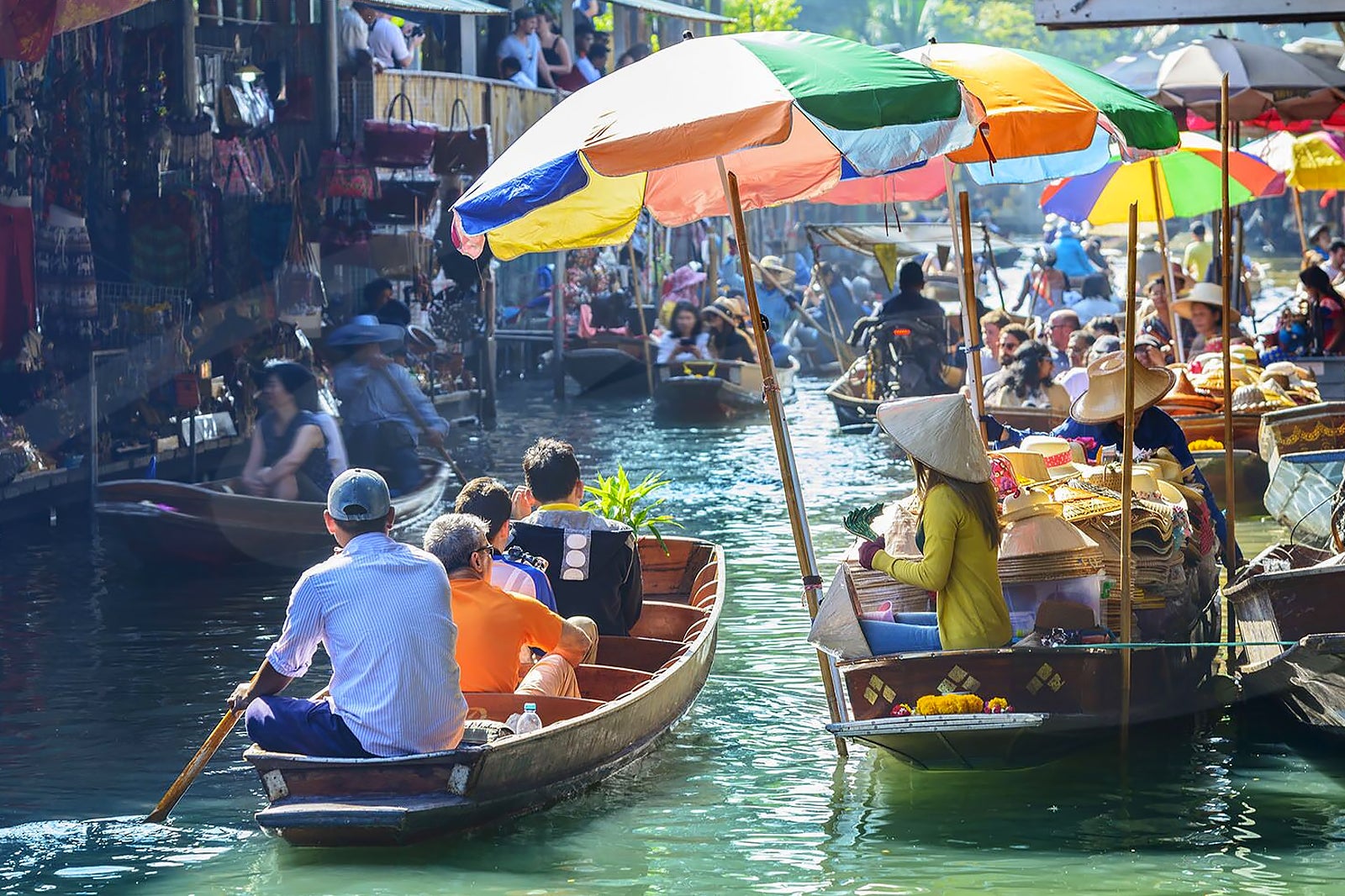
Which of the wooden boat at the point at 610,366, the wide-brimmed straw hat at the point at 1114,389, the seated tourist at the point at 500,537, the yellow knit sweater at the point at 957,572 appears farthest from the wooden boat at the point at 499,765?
the wooden boat at the point at 610,366

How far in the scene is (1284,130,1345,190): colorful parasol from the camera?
60.5 feet

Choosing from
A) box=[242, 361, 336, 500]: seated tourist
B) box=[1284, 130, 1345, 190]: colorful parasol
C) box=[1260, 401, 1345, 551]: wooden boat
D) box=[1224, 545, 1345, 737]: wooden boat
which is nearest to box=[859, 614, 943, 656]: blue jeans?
box=[1224, 545, 1345, 737]: wooden boat

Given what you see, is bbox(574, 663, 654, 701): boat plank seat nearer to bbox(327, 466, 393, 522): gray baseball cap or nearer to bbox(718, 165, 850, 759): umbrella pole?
bbox(718, 165, 850, 759): umbrella pole

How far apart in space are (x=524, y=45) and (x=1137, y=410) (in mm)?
15629

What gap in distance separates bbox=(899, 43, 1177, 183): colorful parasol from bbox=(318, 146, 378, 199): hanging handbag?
9.70 m

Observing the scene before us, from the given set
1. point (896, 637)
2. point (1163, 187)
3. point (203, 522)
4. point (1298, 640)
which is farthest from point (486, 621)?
point (1163, 187)

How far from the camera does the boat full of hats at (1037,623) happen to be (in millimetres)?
6980

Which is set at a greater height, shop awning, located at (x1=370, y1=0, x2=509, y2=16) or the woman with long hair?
shop awning, located at (x1=370, y1=0, x2=509, y2=16)

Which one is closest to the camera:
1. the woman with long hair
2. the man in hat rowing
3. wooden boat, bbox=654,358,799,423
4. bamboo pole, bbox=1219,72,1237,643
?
bamboo pole, bbox=1219,72,1237,643

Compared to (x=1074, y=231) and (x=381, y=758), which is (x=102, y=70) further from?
(x=1074, y=231)

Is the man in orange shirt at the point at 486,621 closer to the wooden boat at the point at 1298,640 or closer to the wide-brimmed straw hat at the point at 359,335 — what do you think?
the wooden boat at the point at 1298,640

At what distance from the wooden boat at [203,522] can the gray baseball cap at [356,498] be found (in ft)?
18.8

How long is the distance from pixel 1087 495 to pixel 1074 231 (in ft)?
67.3

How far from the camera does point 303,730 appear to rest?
6332 millimetres
